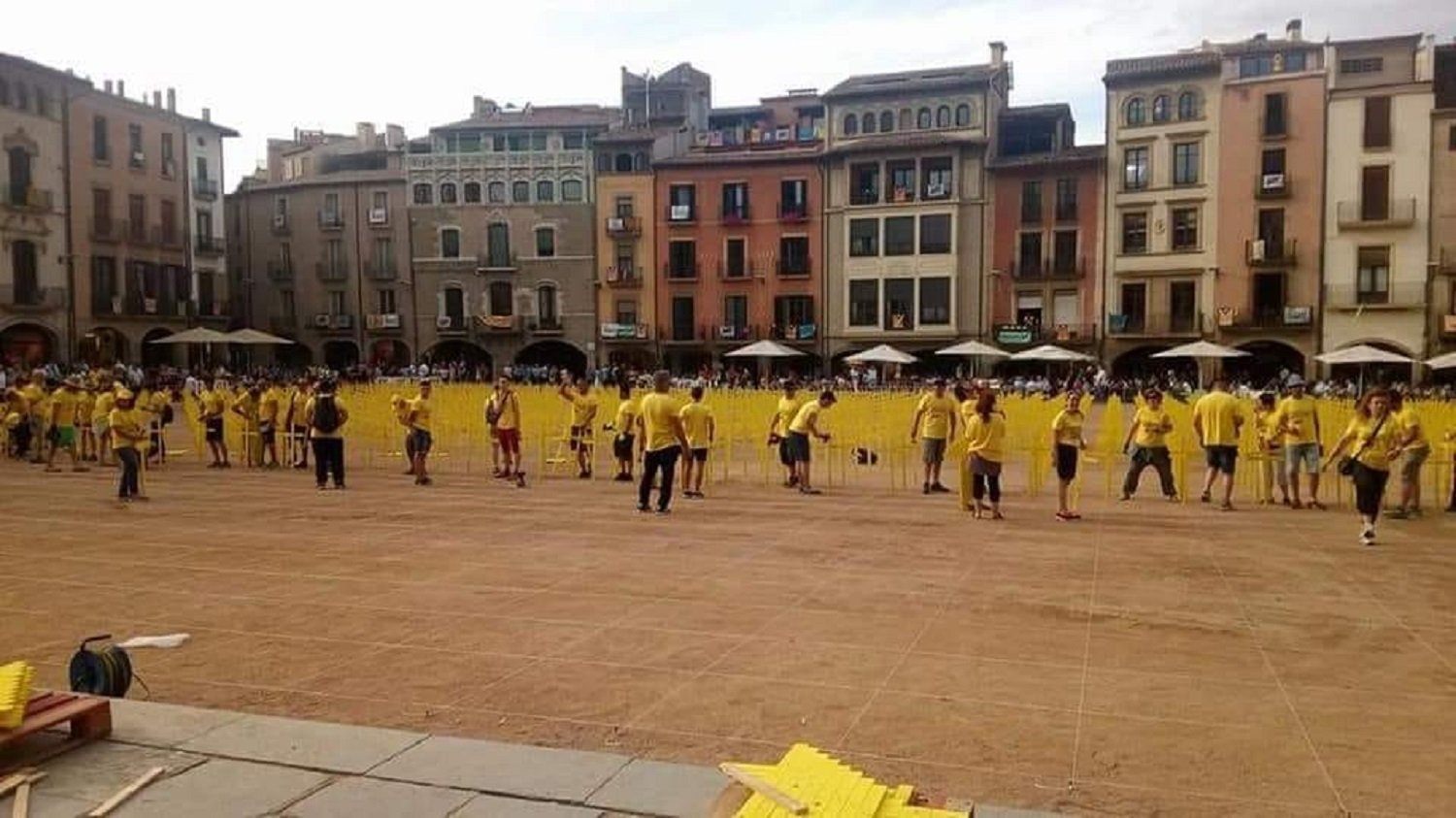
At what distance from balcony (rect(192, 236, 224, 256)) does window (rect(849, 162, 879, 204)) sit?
30262 millimetres

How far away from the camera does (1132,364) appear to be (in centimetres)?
4847

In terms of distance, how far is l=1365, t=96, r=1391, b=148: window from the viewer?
43281 millimetres

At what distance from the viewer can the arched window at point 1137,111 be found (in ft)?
155

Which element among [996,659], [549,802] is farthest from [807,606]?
[549,802]

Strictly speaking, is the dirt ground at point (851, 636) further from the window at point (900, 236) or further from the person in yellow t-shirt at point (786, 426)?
the window at point (900, 236)

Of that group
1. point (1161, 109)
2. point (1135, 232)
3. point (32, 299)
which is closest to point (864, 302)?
point (1135, 232)

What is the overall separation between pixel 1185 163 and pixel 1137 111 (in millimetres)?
2910

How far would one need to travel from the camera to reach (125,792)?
471 cm

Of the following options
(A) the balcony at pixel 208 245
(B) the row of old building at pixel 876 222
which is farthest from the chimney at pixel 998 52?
(A) the balcony at pixel 208 245

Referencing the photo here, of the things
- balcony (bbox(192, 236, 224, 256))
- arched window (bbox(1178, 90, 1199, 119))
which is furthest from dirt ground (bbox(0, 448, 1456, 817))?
balcony (bbox(192, 236, 224, 256))

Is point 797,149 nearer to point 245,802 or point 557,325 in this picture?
point 557,325

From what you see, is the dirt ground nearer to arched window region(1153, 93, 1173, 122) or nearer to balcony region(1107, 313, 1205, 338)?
balcony region(1107, 313, 1205, 338)

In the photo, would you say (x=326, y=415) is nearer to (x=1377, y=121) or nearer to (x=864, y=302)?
(x=864, y=302)

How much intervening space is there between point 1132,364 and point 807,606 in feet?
141
